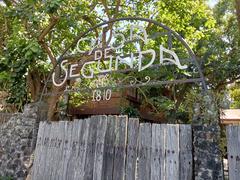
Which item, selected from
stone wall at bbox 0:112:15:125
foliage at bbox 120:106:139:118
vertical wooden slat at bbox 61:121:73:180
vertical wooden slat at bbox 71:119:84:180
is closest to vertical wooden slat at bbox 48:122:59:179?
vertical wooden slat at bbox 61:121:73:180

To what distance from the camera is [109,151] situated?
4.34 metres

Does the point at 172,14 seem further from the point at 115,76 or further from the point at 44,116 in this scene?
the point at 44,116

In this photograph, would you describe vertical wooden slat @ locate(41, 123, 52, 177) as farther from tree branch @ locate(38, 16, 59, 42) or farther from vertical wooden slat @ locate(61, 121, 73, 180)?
tree branch @ locate(38, 16, 59, 42)

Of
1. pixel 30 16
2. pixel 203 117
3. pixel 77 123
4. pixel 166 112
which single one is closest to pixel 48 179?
pixel 77 123

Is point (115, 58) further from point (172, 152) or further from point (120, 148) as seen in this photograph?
point (172, 152)

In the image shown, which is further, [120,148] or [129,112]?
[129,112]

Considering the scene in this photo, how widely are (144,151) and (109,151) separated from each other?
0.67m

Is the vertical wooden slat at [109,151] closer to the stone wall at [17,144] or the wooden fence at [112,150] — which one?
the wooden fence at [112,150]

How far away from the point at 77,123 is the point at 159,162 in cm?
189

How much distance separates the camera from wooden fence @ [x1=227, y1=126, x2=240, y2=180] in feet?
10.7

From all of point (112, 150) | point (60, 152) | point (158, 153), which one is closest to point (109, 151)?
point (112, 150)

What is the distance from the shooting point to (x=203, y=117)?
3.79 m

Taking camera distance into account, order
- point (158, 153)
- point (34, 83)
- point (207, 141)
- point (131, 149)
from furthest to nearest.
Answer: point (34, 83) → point (131, 149) → point (158, 153) → point (207, 141)

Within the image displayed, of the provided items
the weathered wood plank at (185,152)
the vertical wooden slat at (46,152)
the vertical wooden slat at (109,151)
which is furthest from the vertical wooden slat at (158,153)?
the vertical wooden slat at (46,152)
